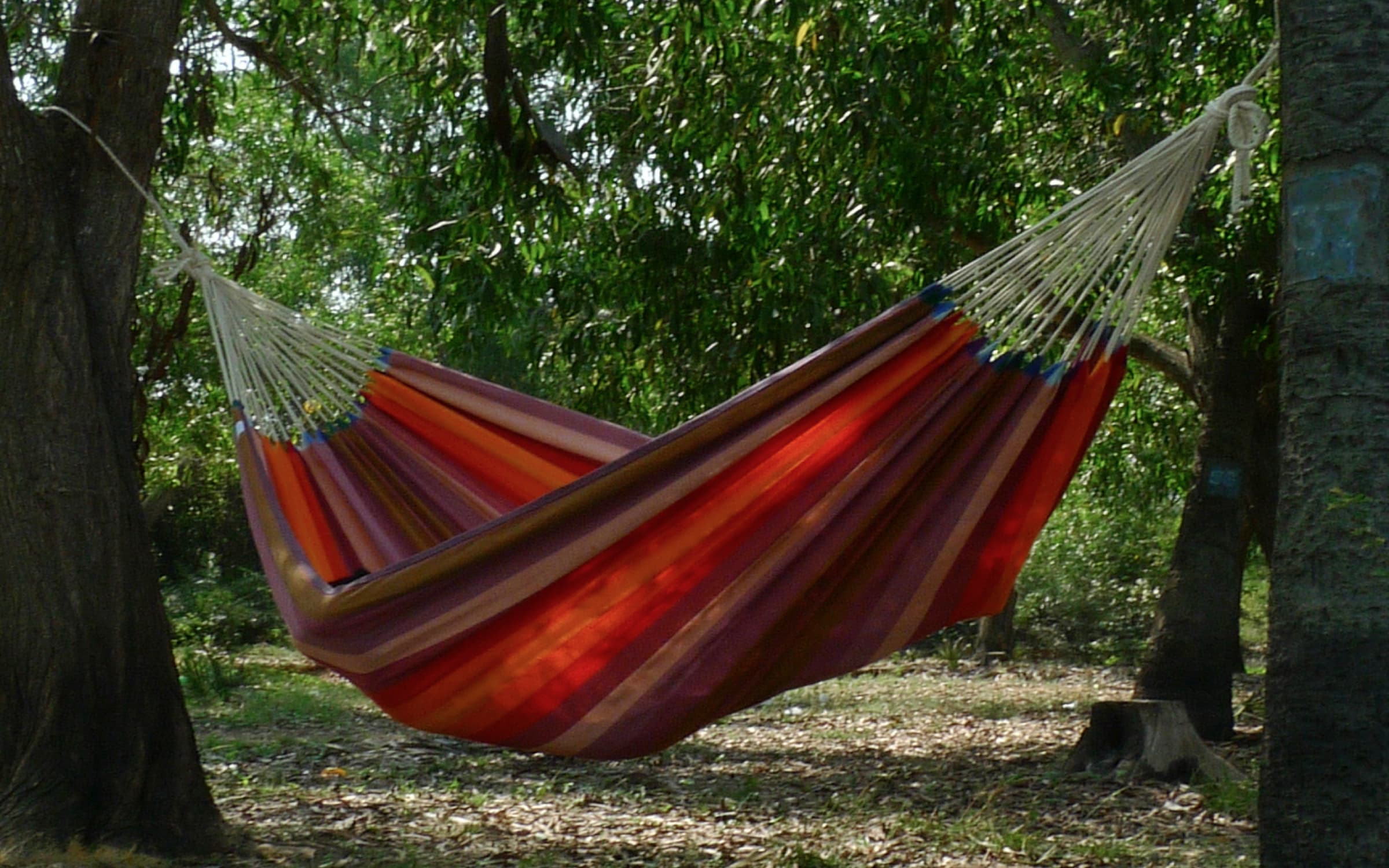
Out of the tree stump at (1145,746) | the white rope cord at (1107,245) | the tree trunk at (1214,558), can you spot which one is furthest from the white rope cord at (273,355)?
the tree trunk at (1214,558)

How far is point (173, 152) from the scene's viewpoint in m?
3.83

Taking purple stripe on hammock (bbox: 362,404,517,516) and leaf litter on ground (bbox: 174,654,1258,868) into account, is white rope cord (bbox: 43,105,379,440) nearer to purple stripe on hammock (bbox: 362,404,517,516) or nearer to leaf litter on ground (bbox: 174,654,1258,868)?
purple stripe on hammock (bbox: 362,404,517,516)

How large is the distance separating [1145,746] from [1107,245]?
217 centimetres

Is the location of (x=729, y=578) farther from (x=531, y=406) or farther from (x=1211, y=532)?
(x=1211, y=532)

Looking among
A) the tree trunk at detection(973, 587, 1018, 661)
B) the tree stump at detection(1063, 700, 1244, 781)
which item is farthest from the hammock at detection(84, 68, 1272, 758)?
the tree trunk at detection(973, 587, 1018, 661)

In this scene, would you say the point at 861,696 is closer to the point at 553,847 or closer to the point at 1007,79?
the point at 1007,79

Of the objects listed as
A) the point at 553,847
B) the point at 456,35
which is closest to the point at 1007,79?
the point at 456,35

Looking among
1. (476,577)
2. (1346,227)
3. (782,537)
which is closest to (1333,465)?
(1346,227)

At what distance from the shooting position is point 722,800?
3906 millimetres

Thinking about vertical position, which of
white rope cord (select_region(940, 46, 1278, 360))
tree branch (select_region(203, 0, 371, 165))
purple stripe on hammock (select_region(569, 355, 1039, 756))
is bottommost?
purple stripe on hammock (select_region(569, 355, 1039, 756))

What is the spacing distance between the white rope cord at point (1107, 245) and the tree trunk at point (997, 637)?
618cm

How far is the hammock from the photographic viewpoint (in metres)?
2.37

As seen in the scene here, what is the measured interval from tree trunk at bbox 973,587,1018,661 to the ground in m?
2.79

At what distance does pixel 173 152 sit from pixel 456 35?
813 mm
